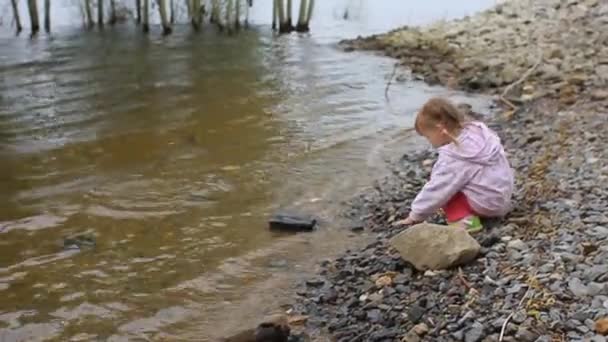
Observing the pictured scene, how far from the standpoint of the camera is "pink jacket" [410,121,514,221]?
667 centimetres

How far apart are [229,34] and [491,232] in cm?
1881

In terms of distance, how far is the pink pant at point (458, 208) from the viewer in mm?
6824

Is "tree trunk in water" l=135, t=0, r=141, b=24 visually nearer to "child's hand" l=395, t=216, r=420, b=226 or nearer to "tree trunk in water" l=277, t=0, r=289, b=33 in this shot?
"tree trunk in water" l=277, t=0, r=289, b=33

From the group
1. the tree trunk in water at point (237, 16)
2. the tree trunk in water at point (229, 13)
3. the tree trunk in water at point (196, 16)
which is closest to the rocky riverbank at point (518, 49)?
the tree trunk in water at point (237, 16)

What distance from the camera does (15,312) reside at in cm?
646

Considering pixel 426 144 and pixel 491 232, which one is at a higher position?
pixel 491 232

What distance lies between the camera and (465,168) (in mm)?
6668

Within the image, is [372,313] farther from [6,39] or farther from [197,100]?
[6,39]

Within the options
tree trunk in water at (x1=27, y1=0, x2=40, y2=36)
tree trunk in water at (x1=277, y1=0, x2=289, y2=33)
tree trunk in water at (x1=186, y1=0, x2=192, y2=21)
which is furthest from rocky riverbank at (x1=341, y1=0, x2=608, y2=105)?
tree trunk in water at (x1=27, y1=0, x2=40, y2=36)

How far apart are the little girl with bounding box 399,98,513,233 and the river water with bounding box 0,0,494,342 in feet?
4.55

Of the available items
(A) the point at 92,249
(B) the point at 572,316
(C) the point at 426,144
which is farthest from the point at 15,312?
(C) the point at 426,144

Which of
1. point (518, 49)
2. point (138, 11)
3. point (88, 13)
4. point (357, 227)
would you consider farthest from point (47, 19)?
point (357, 227)

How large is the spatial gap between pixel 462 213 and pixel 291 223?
2.06m

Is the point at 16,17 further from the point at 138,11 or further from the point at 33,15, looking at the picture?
the point at 138,11
